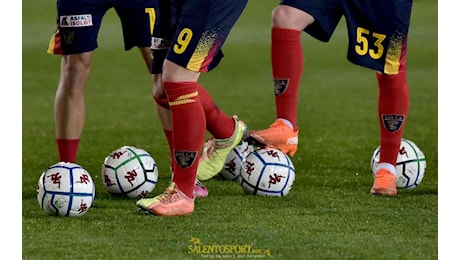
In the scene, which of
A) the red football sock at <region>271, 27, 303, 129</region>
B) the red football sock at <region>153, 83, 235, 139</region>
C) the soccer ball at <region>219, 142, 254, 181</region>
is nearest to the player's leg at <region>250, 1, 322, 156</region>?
the red football sock at <region>271, 27, 303, 129</region>

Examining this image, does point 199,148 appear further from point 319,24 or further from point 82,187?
point 319,24

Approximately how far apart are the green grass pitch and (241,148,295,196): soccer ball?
0.27 feet

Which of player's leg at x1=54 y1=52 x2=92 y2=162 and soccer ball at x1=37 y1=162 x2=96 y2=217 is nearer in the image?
soccer ball at x1=37 y1=162 x2=96 y2=217

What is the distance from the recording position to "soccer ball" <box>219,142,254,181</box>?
24.2 ft

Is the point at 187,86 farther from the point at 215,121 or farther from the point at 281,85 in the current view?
the point at 281,85

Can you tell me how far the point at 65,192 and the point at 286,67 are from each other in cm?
174

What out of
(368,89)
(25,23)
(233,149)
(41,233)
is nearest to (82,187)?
(41,233)

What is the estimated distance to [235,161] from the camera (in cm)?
743

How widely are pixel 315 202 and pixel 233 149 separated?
0.83 m

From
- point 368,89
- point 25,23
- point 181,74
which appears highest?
point 181,74

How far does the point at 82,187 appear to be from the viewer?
6258mm

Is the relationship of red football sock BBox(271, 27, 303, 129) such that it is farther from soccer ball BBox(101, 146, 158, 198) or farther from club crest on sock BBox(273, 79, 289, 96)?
soccer ball BBox(101, 146, 158, 198)

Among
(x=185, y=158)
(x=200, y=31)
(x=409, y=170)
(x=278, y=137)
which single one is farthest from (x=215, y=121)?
(x=409, y=170)

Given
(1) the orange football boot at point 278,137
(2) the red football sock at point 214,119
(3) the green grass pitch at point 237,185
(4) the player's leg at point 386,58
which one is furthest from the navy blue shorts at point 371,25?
(3) the green grass pitch at point 237,185
